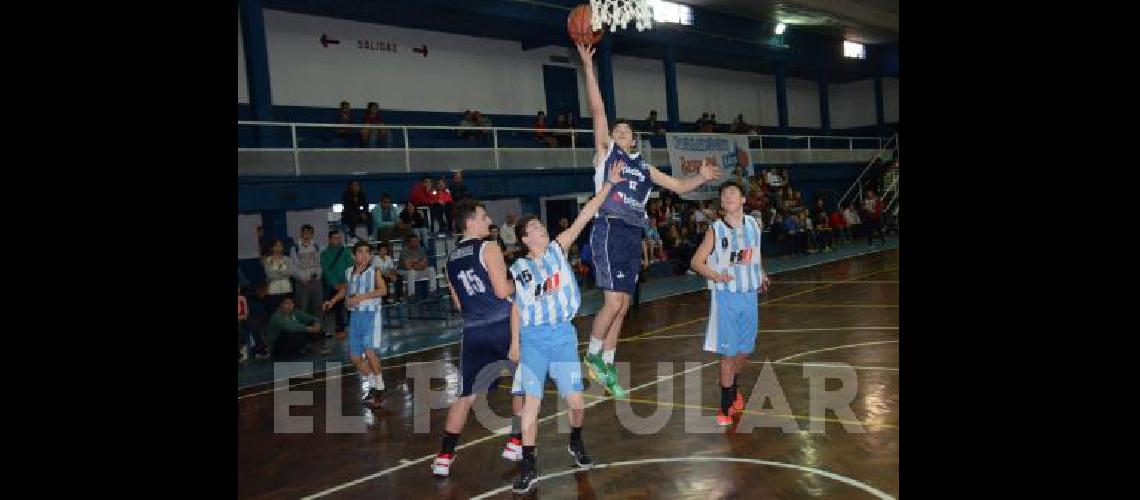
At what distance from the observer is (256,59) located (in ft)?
49.3

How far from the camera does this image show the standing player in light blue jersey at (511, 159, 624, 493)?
5.05m

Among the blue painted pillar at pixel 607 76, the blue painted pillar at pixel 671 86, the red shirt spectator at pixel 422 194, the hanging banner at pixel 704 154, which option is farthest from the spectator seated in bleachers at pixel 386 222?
the blue painted pillar at pixel 671 86

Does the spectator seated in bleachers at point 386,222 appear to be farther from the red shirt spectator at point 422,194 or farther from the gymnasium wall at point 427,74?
the gymnasium wall at point 427,74

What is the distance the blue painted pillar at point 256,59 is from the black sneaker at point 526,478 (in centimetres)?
1163

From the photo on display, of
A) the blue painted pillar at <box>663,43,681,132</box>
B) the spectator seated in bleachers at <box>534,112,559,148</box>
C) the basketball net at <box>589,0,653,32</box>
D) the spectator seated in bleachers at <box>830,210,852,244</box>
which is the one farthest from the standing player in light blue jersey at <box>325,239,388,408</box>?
the spectator seated in bleachers at <box>830,210,852,244</box>

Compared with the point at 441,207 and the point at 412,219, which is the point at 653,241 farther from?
the point at 412,219

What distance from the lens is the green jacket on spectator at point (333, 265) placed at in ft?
38.8

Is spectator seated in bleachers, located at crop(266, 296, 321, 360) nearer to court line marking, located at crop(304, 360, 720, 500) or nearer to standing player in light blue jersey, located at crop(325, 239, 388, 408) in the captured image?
standing player in light blue jersey, located at crop(325, 239, 388, 408)

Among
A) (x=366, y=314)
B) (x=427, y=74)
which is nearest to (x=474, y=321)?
(x=366, y=314)

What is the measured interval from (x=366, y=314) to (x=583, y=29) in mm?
3334
